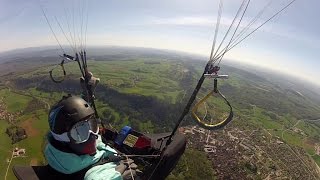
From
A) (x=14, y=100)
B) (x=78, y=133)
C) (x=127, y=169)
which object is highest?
(x=78, y=133)

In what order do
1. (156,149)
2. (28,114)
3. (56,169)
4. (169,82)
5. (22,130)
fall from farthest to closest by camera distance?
(169,82)
(28,114)
(22,130)
(156,149)
(56,169)

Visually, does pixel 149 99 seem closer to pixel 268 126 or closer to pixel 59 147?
pixel 268 126

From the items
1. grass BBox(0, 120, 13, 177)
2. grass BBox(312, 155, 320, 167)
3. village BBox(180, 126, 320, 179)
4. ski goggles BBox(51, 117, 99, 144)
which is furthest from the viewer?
grass BBox(312, 155, 320, 167)

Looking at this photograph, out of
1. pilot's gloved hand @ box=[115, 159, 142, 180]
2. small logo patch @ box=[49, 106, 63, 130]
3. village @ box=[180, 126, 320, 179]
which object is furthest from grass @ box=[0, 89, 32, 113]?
pilot's gloved hand @ box=[115, 159, 142, 180]

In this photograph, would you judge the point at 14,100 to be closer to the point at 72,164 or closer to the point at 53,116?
the point at 53,116

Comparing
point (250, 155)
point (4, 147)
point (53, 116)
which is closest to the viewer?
point (53, 116)

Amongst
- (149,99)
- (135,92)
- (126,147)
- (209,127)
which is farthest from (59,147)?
(135,92)

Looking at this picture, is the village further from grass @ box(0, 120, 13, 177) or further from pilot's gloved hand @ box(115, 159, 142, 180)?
pilot's gloved hand @ box(115, 159, 142, 180)

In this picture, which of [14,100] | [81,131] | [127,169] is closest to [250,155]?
[127,169]

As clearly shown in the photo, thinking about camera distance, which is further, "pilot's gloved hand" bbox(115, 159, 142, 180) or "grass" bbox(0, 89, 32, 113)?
"grass" bbox(0, 89, 32, 113)
